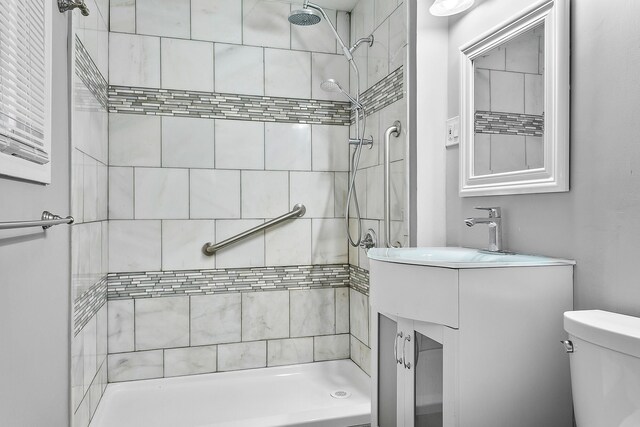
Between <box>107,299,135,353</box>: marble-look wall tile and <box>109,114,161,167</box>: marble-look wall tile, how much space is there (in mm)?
762

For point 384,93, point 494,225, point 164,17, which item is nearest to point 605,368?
point 494,225

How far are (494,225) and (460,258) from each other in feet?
0.68

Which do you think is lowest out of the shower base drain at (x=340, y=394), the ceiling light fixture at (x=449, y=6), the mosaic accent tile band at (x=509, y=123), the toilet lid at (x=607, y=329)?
the shower base drain at (x=340, y=394)

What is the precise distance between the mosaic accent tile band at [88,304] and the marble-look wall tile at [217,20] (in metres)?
1.44

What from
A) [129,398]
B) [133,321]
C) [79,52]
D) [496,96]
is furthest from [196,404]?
[496,96]

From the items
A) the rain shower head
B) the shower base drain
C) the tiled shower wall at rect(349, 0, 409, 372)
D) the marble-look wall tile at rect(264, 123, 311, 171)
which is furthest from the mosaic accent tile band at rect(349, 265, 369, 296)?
the rain shower head

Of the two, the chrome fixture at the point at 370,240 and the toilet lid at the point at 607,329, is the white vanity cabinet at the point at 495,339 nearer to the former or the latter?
the toilet lid at the point at 607,329

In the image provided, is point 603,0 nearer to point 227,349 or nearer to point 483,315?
point 483,315

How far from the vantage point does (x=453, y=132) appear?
6.21ft

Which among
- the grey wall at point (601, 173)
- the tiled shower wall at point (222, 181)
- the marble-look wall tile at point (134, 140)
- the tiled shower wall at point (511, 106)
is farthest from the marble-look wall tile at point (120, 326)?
the grey wall at point (601, 173)

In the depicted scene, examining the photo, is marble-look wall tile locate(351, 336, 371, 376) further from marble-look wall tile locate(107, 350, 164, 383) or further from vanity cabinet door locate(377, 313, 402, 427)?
marble-look wall tile locate(107, 350, 164, 383)

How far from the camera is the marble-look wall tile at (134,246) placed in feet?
7.72

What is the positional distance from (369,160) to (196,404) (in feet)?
5.16

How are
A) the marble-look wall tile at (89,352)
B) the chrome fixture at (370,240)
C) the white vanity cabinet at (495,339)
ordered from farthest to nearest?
the chrome fixture at (370,240) < the marble-look wall tile at (89,352) < the white vanity cabinet at (495,339)
